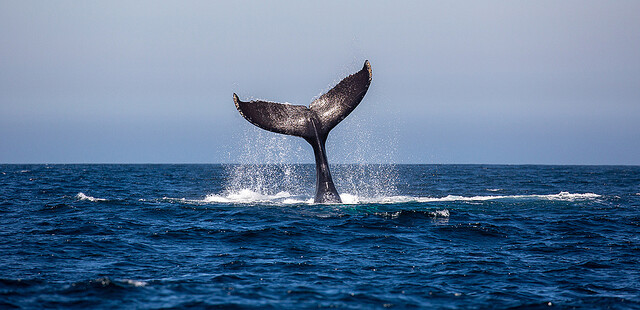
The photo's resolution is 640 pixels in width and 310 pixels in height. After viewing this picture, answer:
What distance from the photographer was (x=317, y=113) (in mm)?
15141

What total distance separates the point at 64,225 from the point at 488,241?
906cm

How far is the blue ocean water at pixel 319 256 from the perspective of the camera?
7.76 m

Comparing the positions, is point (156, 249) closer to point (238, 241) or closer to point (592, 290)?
point (238, 241)

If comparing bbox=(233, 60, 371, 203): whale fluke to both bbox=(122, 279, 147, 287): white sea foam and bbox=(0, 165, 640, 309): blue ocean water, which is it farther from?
bbox=(122, 279, 147, 287): white sea foam

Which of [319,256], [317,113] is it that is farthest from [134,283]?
[317,113]

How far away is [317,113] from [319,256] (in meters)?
5.60

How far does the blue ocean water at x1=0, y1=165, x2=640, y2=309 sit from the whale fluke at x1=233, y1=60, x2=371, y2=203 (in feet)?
5.85

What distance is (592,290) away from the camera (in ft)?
27.6

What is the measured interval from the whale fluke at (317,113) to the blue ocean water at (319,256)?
178 cm

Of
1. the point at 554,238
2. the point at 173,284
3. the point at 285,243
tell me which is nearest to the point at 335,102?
the point at 285,243

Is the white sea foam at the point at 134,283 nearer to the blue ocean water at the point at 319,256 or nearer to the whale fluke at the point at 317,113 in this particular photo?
the blue ocean water at the point at 319,256

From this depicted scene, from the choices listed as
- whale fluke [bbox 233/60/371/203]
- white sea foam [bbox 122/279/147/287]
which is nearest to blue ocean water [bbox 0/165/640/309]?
white sea foam [bbox 122/279/147/287]

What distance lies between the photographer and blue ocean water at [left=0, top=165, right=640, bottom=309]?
25.5 ft

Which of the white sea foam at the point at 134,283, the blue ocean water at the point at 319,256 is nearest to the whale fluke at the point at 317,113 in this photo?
the blue ocean water at the point at 319,256
